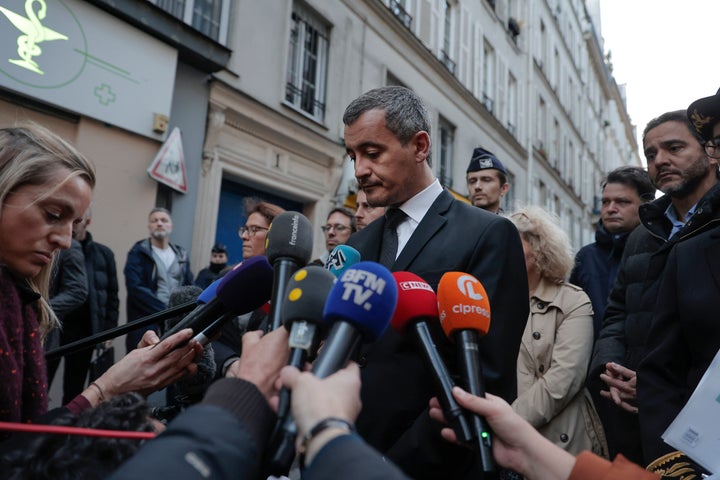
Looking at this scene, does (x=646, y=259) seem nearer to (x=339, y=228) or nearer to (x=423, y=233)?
(x=423, y=233)

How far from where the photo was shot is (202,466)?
75 centimetres

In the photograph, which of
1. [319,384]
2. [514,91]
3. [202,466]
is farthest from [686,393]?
[514,91]

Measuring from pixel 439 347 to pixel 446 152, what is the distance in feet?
40.8

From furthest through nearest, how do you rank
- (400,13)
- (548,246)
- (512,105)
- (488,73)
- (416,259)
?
(512,105), (488,73), (400,13), (548,246), (416,259)

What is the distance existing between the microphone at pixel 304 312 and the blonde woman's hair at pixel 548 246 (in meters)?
2.26

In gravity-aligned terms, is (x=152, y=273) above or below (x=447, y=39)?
below

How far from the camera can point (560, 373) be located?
2707 mm

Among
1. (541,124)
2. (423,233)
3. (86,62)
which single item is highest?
(541,124)

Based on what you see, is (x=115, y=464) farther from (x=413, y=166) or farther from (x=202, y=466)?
(x=413, y=166)

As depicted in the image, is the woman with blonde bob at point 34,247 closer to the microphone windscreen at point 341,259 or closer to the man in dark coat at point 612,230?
the microphone windscreen at point 341,259

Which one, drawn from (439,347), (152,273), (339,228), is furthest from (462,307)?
(152,273)

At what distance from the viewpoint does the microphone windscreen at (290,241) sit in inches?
52.1

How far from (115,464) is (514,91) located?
18.5 meters

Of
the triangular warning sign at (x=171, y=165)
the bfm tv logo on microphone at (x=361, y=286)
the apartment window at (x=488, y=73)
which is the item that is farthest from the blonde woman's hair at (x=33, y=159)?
the apartment window at (x=488, y=73)
